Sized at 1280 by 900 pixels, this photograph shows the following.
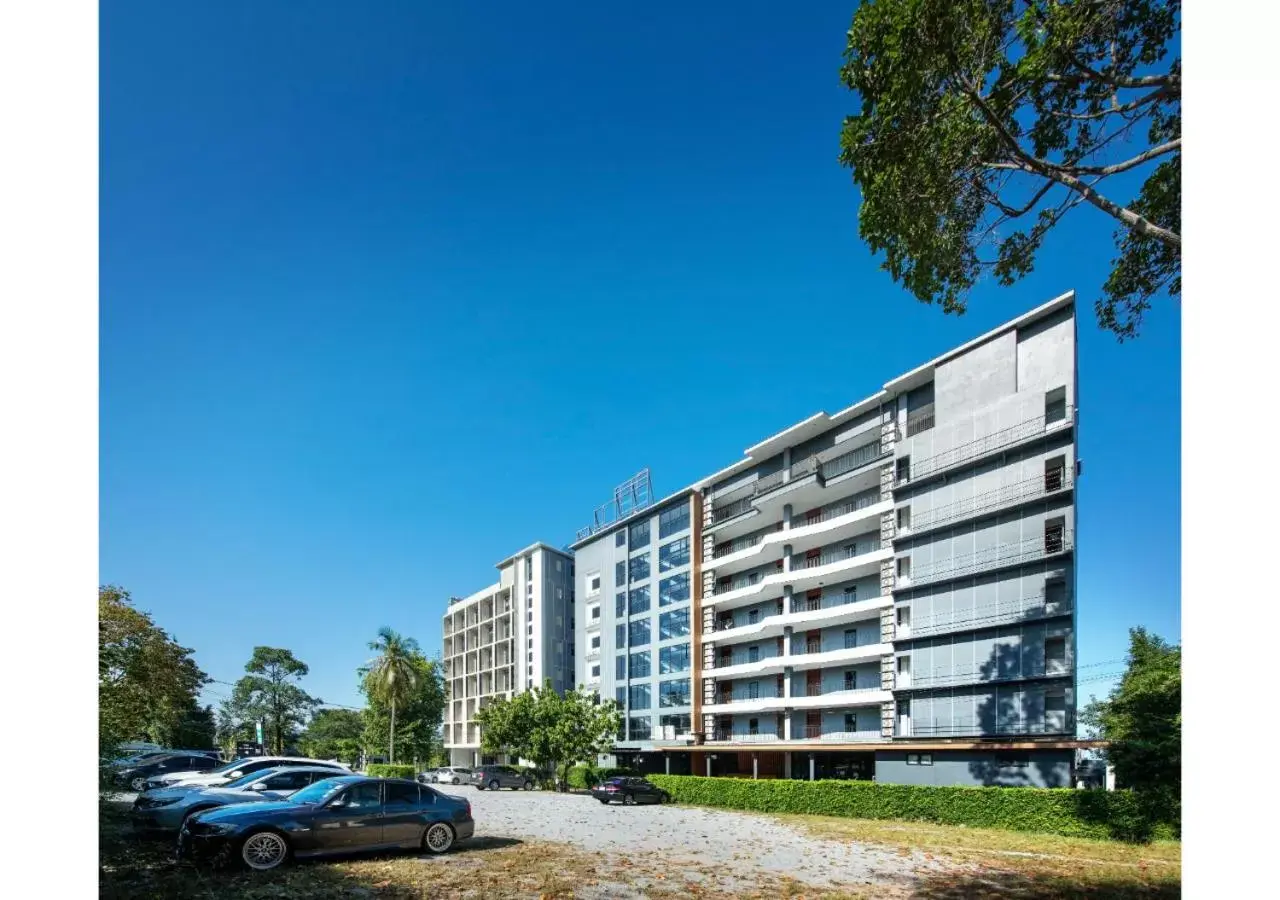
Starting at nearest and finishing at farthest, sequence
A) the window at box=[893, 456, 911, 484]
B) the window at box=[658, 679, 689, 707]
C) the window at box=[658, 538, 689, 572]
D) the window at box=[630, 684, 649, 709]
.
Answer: the window at box=[893, 456, 911, 484] < the window at box=[658, 679, 689, 707] < the window at box=[658, 538, 689, 572] < the window at box=[630, 684, 649, 709]

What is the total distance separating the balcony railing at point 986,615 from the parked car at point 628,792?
1103 centimetres

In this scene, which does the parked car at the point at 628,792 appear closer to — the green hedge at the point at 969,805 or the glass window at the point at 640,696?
the green hedge at the point at 969,805

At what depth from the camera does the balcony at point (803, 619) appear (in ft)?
103

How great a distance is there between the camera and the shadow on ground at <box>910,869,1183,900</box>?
9664mm

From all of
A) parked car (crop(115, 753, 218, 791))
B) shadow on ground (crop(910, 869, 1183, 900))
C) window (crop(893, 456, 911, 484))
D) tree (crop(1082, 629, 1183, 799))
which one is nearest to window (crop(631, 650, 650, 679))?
window (crop(893, 456, 911, 484))

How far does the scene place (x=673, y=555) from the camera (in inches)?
1708

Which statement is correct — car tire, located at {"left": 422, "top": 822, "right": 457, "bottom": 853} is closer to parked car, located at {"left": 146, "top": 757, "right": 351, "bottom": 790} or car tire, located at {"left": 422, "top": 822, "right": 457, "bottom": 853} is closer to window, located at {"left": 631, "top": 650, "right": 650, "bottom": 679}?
parked car, located at {"left": 146, "top": 757, "right": 351, "bottom": 790}

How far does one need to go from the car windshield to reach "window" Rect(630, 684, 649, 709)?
33787 millimetres

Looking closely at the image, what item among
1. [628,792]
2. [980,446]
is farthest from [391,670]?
[980,446]

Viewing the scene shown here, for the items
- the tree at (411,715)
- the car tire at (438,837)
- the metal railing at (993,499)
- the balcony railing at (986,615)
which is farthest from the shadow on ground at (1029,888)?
the tree at (411,715)

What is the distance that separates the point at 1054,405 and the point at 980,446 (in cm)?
278
